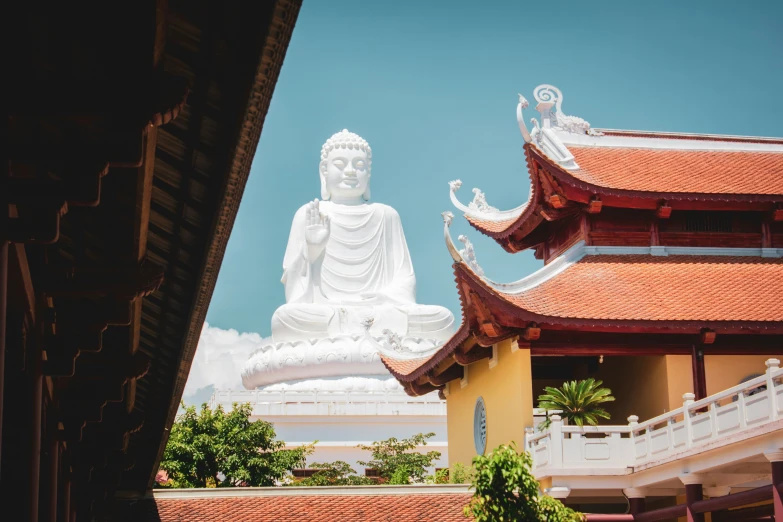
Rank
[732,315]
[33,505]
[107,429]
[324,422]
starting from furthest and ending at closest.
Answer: [324,422]
[732,315]
[107,429]
[33,505]

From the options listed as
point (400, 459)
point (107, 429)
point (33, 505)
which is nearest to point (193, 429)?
point (400, 459)

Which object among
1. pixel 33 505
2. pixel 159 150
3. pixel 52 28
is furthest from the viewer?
pixel 33 505

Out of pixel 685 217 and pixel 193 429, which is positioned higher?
pixel 685 217

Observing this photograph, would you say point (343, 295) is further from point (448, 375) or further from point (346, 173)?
point (448, 375)

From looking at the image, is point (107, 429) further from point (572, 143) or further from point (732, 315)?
point (572, 143)

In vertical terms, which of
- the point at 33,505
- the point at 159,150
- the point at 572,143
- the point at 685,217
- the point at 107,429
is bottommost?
the point at 33,505

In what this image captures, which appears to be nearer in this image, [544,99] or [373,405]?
[544,99]

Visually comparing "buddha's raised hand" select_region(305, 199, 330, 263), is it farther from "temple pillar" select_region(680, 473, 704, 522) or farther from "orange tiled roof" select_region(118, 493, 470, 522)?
"temple pillar" select_region(680, 473, 704, 522)

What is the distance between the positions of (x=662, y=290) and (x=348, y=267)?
1713 cm

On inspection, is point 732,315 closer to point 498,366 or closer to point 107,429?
point 498,366

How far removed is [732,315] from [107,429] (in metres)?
10.8

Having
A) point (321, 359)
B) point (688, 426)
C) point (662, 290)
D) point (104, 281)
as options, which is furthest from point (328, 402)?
point (104, 281)

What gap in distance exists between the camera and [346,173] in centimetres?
3716

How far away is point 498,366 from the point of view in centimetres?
2000
